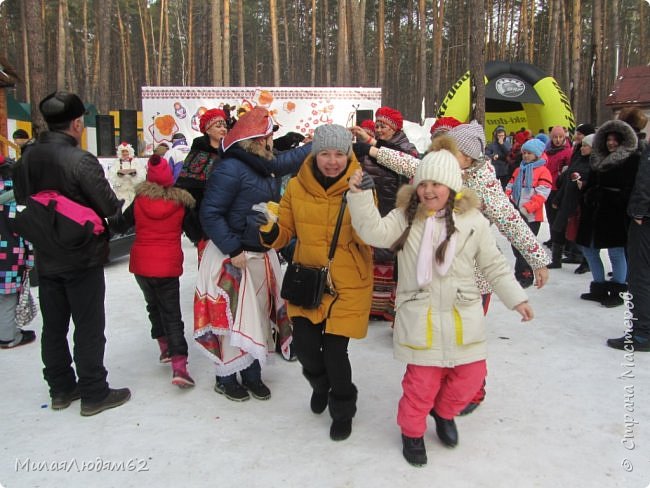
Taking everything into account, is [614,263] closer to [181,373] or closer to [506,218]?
[506,218]

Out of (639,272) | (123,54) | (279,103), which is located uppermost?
(123,54)

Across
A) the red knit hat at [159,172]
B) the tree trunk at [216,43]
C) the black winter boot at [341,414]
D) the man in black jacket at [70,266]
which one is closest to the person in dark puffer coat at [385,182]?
the black winter boot at [341,414]

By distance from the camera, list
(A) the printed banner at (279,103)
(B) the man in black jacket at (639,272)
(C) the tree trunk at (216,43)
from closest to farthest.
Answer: (B) the man in black jacket at (639,272), (A) the printed banner at (279,103), (C) the tree trunk at (216,43)

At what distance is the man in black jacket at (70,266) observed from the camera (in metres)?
2.75

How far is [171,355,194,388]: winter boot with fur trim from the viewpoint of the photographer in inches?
131

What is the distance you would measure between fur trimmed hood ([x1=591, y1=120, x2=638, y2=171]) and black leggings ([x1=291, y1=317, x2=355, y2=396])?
3309 mm

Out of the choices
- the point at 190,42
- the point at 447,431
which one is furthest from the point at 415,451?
the point at 190,42

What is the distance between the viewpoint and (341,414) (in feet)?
8.78

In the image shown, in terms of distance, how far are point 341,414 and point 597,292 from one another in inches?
146

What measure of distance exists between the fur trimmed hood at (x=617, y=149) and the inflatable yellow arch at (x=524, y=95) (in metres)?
10.1

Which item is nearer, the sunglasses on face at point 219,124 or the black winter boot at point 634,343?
the sunglasses on face at point 219,124

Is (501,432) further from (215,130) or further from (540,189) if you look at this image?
(540,189)

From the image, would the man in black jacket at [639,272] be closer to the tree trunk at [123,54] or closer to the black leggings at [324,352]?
the black leggings at [324,352]

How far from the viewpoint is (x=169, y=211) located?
3.27m
